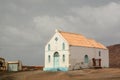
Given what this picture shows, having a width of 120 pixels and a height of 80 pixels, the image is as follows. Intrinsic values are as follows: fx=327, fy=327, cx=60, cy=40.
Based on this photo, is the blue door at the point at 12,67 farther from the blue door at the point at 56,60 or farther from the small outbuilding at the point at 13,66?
the blue door at the point at 56,60

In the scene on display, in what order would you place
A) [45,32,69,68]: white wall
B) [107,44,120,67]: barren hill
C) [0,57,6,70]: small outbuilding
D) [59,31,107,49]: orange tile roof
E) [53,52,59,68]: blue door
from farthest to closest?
[107,44,120,67]: barren hill → [0,57,6,70]: small outbuilding → [53,52,59,68]: blue door → [59,31,107,49]: orange tile roof → [45,32,69,68]: white wall

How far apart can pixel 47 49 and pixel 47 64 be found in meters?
2.79

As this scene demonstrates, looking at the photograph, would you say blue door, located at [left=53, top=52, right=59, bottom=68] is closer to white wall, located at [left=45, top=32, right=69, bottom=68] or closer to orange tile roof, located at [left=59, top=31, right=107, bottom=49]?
white wall, located at [left=45, top=32, right=69, bottom=68]

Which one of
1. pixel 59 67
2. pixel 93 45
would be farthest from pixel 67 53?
pixel 93 45

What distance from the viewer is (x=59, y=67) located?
58.0 meters

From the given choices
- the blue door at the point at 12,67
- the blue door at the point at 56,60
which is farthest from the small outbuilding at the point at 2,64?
the blue door at the point at 56,60

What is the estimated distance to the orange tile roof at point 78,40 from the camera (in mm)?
58119

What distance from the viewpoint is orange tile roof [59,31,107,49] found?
5812cm

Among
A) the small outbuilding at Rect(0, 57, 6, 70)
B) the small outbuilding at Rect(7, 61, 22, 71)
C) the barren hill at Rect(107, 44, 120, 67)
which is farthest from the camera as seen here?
the barren hill at Rect(107, 44, 120, 67)

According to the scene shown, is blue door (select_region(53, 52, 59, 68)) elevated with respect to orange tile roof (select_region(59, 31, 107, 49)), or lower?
lower

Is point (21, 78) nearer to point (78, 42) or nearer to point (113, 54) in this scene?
point (78, 42)

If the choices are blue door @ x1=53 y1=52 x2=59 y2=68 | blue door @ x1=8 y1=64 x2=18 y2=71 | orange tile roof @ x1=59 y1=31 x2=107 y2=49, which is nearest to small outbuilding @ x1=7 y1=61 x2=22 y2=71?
blue door @ x1=8 y1=64 x2=18 y2=71

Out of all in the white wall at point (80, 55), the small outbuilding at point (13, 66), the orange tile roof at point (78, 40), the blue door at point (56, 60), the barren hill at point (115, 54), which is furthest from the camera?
the barren hill at point (115, 54)

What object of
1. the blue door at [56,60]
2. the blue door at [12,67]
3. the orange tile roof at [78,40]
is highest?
the orange tile roof at [78,40]
